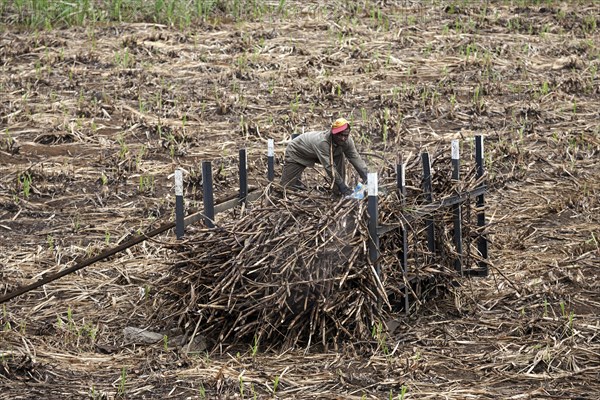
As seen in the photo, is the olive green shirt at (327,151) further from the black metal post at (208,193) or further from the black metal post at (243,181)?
the black metal post at (208,193)

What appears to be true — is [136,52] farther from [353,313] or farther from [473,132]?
[353,313]

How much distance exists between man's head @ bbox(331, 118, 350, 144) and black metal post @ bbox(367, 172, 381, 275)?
0.91 metres

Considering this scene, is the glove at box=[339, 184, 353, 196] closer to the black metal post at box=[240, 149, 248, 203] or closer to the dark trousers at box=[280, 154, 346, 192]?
the dark trousers at box=[280, 154, 346, 192]

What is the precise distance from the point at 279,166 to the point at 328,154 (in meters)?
3.11

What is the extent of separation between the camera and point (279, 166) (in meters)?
11.7

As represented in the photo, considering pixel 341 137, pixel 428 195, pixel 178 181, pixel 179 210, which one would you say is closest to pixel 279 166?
pixel 341 137

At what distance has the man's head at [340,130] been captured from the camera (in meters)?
8.44

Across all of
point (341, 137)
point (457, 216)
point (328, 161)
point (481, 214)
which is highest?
point (341, 137)

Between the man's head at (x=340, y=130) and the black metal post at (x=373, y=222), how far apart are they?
2.99ft

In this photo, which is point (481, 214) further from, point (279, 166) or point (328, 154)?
point (279, 166)

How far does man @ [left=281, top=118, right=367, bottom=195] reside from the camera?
8469mm

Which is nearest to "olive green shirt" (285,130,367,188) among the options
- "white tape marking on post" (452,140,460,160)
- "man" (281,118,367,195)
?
"man" (281,118,367,195)

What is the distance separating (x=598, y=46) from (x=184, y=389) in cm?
983

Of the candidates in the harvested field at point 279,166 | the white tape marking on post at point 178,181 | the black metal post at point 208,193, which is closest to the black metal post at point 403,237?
the harvested field at point 279,166
